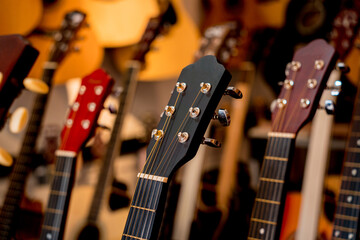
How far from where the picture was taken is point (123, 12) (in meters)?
1.98

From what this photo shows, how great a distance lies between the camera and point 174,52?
206cm

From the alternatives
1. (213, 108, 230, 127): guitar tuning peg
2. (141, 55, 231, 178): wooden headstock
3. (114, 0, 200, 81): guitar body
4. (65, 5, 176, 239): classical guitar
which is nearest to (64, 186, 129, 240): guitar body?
(65, 5, 176, 239): classical guitar

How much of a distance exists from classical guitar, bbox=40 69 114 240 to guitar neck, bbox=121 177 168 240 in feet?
1.13

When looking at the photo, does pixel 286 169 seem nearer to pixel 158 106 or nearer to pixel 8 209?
pixel 8 209

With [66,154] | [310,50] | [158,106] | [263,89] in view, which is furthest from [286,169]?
[158,106]

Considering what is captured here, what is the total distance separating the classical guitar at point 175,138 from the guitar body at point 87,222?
0.77 metres

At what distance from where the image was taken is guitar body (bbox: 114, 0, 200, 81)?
79.8 inches

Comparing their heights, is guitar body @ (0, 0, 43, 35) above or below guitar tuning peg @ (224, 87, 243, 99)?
above

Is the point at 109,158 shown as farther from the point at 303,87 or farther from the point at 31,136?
the point at 303,87

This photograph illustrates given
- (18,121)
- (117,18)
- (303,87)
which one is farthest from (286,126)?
(117,18)

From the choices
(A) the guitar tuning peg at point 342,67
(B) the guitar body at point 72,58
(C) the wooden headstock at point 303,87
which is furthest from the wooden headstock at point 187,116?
(B) the guitar body at point 72,58

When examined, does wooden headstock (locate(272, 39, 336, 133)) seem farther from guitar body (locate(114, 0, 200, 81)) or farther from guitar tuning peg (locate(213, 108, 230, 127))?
guitar body (locate(114, 0, 200, 81))

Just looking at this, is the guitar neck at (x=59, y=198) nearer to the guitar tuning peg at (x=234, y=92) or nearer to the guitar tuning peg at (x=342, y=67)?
the guitar tuning peg at (x=234, y=92)

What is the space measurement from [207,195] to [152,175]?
92cm
